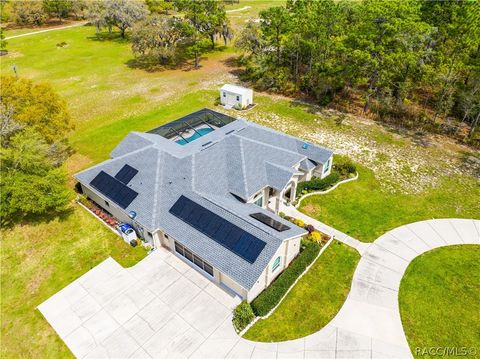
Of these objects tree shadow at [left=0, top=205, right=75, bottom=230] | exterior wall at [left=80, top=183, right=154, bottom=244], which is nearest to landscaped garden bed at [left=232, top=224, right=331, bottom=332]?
exterior wall at [left=80, top=183, right=154, bottom=244]

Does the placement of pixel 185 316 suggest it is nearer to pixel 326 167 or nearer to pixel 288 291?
pixel 288 291

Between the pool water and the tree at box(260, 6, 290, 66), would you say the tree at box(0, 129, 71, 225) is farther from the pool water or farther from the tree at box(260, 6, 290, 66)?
the tree at box(260, 6, 290, 66)

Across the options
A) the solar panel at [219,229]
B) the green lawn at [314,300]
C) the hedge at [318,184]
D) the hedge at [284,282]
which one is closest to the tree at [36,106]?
the solar panel at [219,229]

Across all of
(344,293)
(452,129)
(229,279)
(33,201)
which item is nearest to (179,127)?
(33,201)

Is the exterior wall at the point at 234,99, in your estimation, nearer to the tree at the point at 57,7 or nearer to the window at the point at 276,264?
the window at the point at 276,264

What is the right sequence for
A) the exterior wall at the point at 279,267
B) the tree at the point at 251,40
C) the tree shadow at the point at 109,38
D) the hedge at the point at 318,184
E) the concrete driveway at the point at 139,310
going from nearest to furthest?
the concrete driveway at the point at 139,310 → the exterior wall at the point at 279,267 → the hedge at the point at 318,184 → the tree at the point at 251,40 → the tree shadow at the point at 109,38

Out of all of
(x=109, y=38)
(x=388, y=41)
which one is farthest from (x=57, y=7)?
(x=388, y=41)
